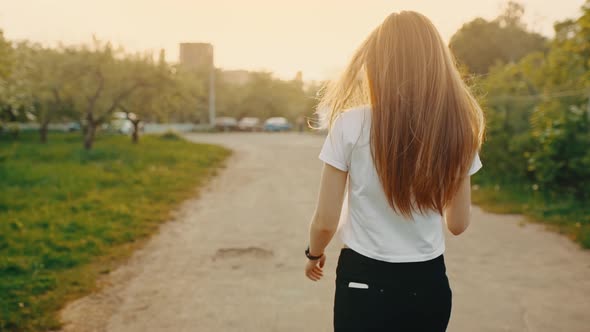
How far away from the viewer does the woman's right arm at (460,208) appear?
1.92m

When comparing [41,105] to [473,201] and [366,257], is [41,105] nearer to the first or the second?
[473,201]

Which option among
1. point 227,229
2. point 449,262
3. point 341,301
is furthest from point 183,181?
point 341,301

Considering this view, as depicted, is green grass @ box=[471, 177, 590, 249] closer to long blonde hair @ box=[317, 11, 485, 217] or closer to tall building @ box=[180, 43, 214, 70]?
tall building @ box=[180, 43, 214, 70]

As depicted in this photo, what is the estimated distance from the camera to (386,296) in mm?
1836

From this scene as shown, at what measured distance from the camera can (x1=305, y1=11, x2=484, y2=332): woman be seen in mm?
1743

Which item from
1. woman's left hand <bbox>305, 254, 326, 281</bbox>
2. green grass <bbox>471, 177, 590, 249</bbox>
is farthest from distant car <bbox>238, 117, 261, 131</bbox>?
woman's left hand <bbox>305, 254, 326, 281</bbox>

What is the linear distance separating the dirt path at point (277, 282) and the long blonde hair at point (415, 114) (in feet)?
7.77

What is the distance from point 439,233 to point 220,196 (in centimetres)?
842

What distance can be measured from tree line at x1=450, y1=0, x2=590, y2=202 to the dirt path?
4.20ft

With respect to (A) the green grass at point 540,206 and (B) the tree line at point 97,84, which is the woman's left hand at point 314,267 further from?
(B) the tree line at point 97,84

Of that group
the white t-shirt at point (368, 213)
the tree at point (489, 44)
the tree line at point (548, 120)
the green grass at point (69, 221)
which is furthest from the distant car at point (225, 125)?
the white t-shirt at point (368, 213)

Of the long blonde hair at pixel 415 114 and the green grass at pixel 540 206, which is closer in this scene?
the long blonde hair at pixel 415 114

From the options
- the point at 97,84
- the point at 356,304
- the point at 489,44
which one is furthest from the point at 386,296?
the point at 489,44

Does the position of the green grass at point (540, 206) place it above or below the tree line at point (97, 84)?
below
